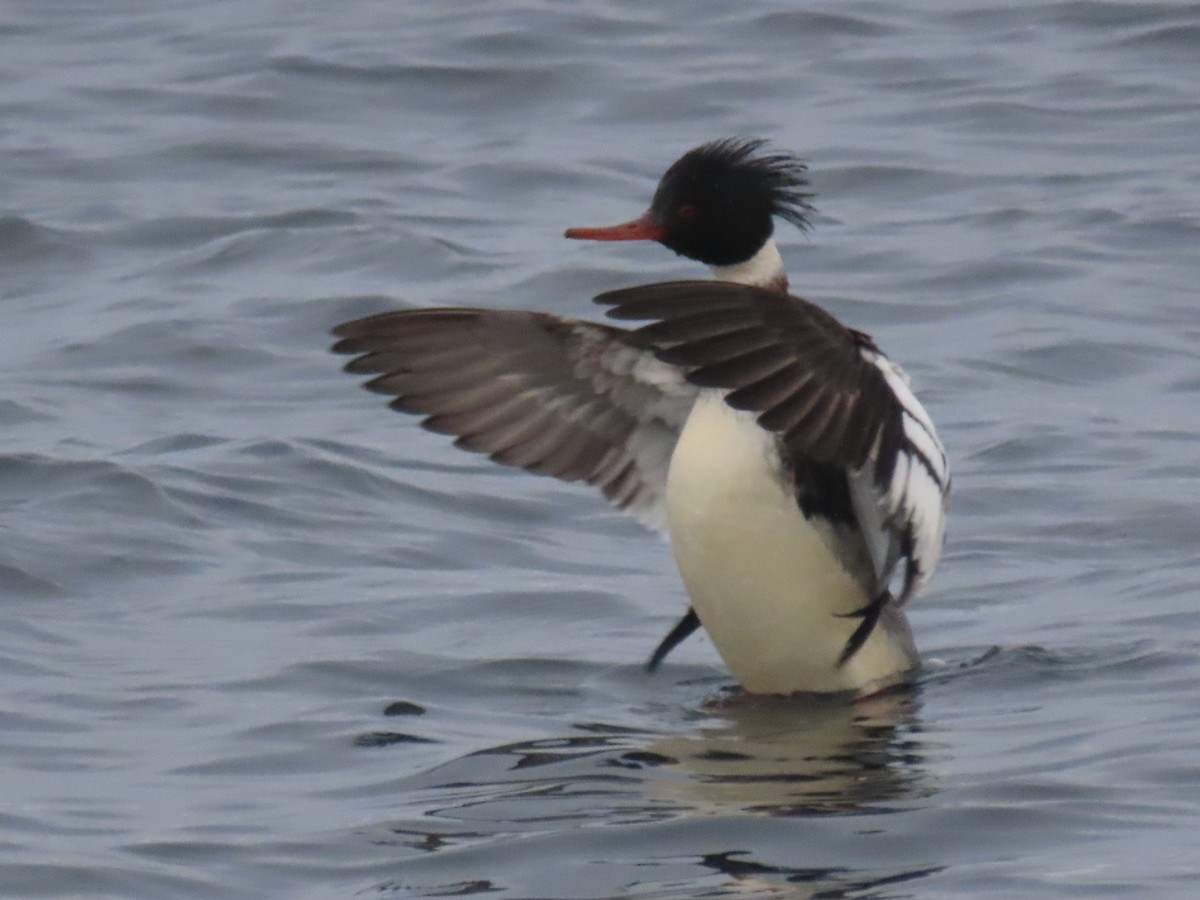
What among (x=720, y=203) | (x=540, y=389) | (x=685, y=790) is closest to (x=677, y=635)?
(x=540, y=389)

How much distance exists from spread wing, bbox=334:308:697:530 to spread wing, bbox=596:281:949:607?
0.85m

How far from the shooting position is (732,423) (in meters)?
6.91

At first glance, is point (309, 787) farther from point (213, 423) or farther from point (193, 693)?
point (213, 423)

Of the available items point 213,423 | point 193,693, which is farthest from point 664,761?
point 213,423

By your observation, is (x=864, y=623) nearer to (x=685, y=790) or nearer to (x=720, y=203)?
(x=685, y=790)

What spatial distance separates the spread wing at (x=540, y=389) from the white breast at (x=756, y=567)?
51 cm

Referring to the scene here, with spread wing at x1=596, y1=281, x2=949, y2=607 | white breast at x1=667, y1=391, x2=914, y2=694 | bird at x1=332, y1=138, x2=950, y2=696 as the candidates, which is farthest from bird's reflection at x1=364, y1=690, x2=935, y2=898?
spread wing at x1=596, y1=281, x2=949, y2=607

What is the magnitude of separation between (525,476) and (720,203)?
2.92m

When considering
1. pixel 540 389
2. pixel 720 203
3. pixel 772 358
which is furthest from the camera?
pixel 540 389

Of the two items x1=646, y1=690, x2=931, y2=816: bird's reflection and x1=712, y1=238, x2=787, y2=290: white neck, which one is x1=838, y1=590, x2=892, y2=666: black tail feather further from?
x1=712, y1=238, x2=787, y2=290: white neck

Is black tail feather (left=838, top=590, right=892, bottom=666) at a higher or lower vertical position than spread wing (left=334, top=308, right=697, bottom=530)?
lower

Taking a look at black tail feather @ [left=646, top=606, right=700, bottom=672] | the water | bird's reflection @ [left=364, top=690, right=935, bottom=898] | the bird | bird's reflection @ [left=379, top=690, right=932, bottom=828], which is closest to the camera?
bird's reflection @ [left=364, top=690, right=935, bottom=898]

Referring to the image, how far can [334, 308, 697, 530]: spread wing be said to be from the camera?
748 cm

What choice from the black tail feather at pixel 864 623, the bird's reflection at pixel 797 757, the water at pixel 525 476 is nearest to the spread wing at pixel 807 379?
the black tail feather at pixel 864 623
